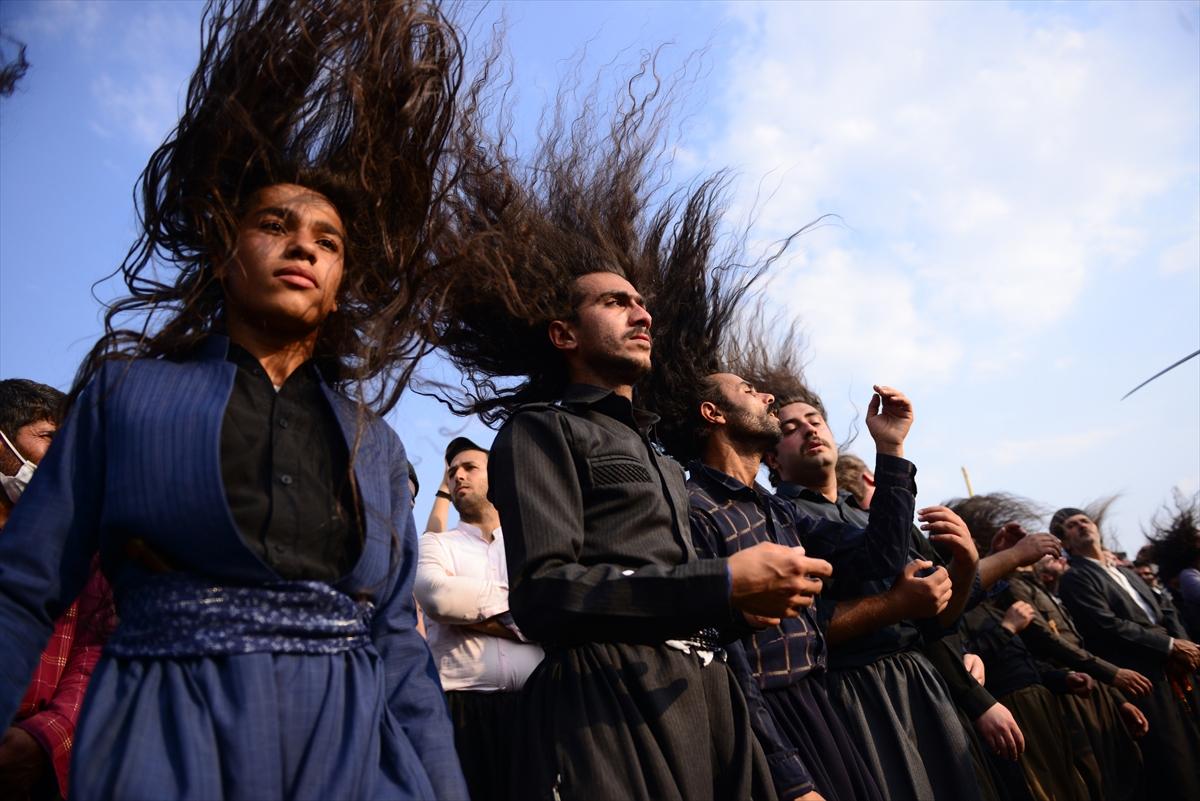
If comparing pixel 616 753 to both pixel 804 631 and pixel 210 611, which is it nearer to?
pixel 210 611

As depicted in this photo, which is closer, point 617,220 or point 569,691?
point 569,691

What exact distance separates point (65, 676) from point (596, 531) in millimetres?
1736

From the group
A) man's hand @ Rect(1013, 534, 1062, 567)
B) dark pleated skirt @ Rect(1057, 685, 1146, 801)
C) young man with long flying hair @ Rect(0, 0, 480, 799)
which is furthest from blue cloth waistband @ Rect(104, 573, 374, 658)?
dark pleated skirt @ Rect(1057, 685, 1146, 801)

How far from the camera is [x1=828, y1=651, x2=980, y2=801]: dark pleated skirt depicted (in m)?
3.93

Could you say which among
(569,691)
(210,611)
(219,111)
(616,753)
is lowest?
(616,753)

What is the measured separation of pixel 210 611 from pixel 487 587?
8.65 feet

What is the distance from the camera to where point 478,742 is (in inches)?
167

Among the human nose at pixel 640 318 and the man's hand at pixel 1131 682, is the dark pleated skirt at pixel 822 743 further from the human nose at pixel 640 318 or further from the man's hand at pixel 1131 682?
the man's hand at pixel 1131 682

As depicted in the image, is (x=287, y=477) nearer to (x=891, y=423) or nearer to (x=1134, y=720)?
(x=891, y=423)

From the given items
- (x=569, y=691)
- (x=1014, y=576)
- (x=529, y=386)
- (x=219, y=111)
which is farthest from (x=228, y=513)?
(x=1014, y=576)

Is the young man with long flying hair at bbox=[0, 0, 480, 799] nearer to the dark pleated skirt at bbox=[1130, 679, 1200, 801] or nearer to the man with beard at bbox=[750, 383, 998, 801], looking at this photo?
the man with beard at bbox=[750, 383, 998, 801]

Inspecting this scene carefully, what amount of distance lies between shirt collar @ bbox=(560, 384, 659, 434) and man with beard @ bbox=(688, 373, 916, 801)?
632mm

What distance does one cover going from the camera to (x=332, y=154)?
2924 mm

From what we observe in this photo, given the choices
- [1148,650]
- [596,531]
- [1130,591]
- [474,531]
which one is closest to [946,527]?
[596,531]
